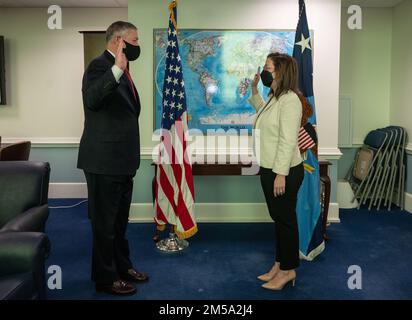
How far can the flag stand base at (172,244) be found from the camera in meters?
3.36

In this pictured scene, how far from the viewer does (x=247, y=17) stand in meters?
4.12

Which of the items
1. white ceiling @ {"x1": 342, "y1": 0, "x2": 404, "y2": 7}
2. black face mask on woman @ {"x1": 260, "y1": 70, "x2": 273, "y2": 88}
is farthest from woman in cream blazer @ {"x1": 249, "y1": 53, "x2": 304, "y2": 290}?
white ceiling @ {"x1": 342, "y1": 0, "x2": 404, "y2": 7}

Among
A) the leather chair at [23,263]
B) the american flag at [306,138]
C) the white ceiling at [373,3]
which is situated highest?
the white ceiling at [373,3]

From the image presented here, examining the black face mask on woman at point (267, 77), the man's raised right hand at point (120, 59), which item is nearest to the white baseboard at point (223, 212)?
the black face mask on woman at point (267, 77)

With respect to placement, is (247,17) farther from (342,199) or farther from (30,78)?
(30,78)

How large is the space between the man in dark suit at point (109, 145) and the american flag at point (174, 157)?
960 millimetres

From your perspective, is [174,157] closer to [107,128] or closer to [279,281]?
[107,128]

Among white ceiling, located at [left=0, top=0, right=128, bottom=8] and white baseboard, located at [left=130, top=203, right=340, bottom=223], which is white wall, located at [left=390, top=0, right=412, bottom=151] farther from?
white ceiling, located at [left=0, top=0, right=128, bottom=8]

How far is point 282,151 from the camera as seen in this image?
2373 millimetres

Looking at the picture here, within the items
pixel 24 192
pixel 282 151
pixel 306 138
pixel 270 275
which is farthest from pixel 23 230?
pixel 306 138

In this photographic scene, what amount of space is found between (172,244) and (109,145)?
139 cm

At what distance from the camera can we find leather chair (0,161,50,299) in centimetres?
174

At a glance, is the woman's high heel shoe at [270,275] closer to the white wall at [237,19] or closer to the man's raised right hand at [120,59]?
the man's raised right hand at [120,59]

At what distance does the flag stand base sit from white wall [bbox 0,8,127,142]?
2.35 meters
